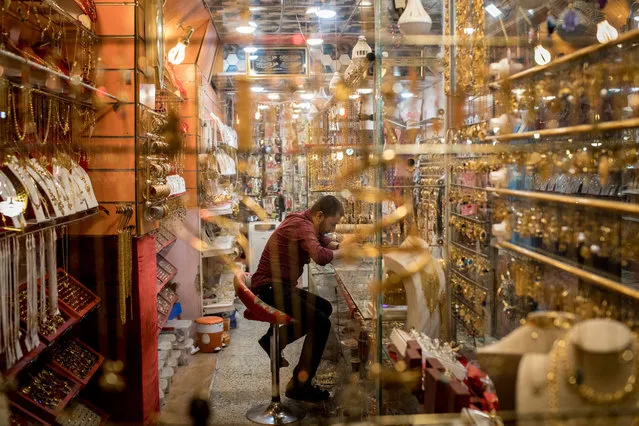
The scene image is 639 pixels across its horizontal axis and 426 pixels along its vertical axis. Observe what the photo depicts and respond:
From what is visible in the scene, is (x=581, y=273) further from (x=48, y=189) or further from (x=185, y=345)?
(x=185, y=345)

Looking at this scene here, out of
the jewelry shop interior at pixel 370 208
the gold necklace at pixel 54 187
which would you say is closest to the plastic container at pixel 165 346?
the jewelry shop interior at pixel 370 208

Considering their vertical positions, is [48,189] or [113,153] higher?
[113,153]

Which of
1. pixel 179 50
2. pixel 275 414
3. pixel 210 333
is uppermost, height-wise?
pixel 179 50

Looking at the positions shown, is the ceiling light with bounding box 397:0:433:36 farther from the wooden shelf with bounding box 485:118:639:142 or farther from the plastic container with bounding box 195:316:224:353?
the plastic container with bounding box 195:316:224:353

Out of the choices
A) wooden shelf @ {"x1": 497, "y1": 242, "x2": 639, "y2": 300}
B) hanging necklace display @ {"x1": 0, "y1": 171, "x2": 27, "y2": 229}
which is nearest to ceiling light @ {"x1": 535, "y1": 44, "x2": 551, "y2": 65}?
wooden shelf @ {"x1": 497, "y1": 242, "x2": 639, "y2": 300}

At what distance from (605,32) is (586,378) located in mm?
710

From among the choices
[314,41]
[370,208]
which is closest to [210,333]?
[314,41]

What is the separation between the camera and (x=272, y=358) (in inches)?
115

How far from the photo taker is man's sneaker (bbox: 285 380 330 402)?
9.64ft

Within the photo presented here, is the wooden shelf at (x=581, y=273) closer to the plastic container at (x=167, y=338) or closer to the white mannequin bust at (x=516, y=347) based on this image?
the white mannequin bust at (x=516, y=347)

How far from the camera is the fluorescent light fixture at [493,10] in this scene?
1512 mm

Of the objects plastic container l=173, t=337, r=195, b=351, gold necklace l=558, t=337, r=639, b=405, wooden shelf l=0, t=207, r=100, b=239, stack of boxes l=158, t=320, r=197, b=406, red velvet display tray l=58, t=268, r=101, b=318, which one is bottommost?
plastic container l=173, t=337, r=195, b=351

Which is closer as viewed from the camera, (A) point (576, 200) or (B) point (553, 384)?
(B) point (553, 384)

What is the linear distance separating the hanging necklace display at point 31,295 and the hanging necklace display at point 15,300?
3.7 inches
